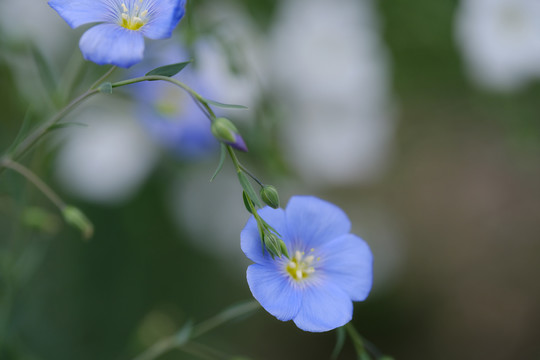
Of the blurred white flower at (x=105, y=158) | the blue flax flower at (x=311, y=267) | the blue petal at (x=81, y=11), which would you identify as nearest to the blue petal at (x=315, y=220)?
the blue flax flower at (x=311, y=267)

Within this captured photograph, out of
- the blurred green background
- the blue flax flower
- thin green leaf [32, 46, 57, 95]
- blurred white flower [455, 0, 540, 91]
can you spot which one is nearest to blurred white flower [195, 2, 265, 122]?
the blurred green background

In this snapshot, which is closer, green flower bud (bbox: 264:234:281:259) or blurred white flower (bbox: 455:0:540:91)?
green flower bud (bbox: 264:234:281:259)

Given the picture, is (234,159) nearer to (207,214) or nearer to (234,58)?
(234,58)

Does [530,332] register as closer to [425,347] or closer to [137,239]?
[425,347]

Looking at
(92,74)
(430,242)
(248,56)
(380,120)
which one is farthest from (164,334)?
(430,242)

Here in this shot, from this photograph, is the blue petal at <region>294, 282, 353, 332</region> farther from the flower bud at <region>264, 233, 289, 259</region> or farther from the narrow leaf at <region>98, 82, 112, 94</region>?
the narrow leaf at <region>98, 82, 112, 94</region>

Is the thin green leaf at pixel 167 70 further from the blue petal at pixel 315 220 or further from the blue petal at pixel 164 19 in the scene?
the blue petal at pixel 315 220
